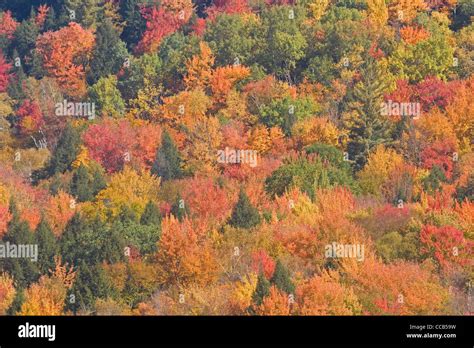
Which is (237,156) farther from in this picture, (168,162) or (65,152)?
(65,152)

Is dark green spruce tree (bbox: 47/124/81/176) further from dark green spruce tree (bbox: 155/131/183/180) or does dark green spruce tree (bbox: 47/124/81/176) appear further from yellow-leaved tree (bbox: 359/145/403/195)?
yellow-leaved tree (bbox: 359/145/403/195)

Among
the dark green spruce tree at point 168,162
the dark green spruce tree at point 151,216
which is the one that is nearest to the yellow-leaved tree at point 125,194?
the dark green spruce tree at point 168,162

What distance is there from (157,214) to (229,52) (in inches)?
1900

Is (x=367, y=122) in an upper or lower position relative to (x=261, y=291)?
upper

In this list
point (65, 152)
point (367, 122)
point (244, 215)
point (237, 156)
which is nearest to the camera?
point (244, 215)

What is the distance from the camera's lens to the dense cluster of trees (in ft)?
316

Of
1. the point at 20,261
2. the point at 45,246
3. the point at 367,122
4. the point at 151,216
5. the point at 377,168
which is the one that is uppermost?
the point at 367,122

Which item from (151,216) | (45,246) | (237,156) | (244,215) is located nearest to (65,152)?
(237,156)

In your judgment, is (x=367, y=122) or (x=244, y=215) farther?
(x=367, y=122)

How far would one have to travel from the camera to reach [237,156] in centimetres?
13362

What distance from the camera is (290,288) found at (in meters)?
89.8

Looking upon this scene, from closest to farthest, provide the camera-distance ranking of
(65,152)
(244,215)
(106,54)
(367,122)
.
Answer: (244,215) → (367,122) → (65,152) → (106,54)
